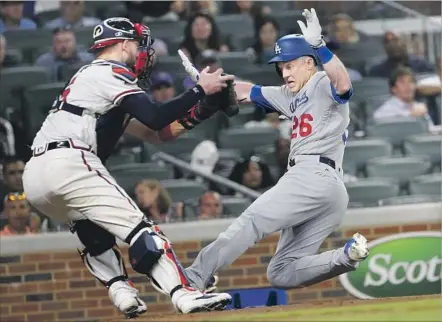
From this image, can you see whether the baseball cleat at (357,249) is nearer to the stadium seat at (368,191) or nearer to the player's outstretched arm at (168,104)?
the player's outstretched arm at (168,104)

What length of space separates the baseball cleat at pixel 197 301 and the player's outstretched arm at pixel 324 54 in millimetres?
1338

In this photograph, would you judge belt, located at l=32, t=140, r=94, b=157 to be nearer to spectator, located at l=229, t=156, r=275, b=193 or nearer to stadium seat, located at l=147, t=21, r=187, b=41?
spectator, located at l=229, t=156, r=275, b=193

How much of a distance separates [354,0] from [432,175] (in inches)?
87.7

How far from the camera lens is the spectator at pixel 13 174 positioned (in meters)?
11.6

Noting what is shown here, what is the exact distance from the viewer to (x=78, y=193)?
25.8 ft

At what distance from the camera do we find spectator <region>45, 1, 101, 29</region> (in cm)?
1299

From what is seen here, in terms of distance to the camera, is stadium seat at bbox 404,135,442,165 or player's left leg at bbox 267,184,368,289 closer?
player's left leg at bbox 267,184,368,289

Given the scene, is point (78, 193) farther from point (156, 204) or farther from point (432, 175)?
point (432, 175)

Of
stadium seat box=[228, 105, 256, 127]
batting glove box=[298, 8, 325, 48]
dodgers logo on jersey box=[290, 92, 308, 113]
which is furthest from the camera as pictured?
stadium seat box=[228, 105, 256, 127]

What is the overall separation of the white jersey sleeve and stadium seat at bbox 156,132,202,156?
3.65 metres

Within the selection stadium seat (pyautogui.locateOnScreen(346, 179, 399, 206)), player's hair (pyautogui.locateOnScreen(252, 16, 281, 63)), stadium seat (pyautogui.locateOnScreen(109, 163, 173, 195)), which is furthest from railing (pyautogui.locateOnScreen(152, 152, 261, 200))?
player's hair (pyautogui.locateOnScreen(252, 16, 281, 63))

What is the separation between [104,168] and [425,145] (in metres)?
5.27

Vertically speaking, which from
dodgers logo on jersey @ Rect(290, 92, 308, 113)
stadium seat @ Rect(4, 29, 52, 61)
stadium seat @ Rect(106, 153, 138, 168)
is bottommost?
stadium seat @ Rect(106, 153, 138, 168)

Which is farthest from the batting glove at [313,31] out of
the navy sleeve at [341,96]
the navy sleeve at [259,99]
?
the navy sleeve at [259,99]
